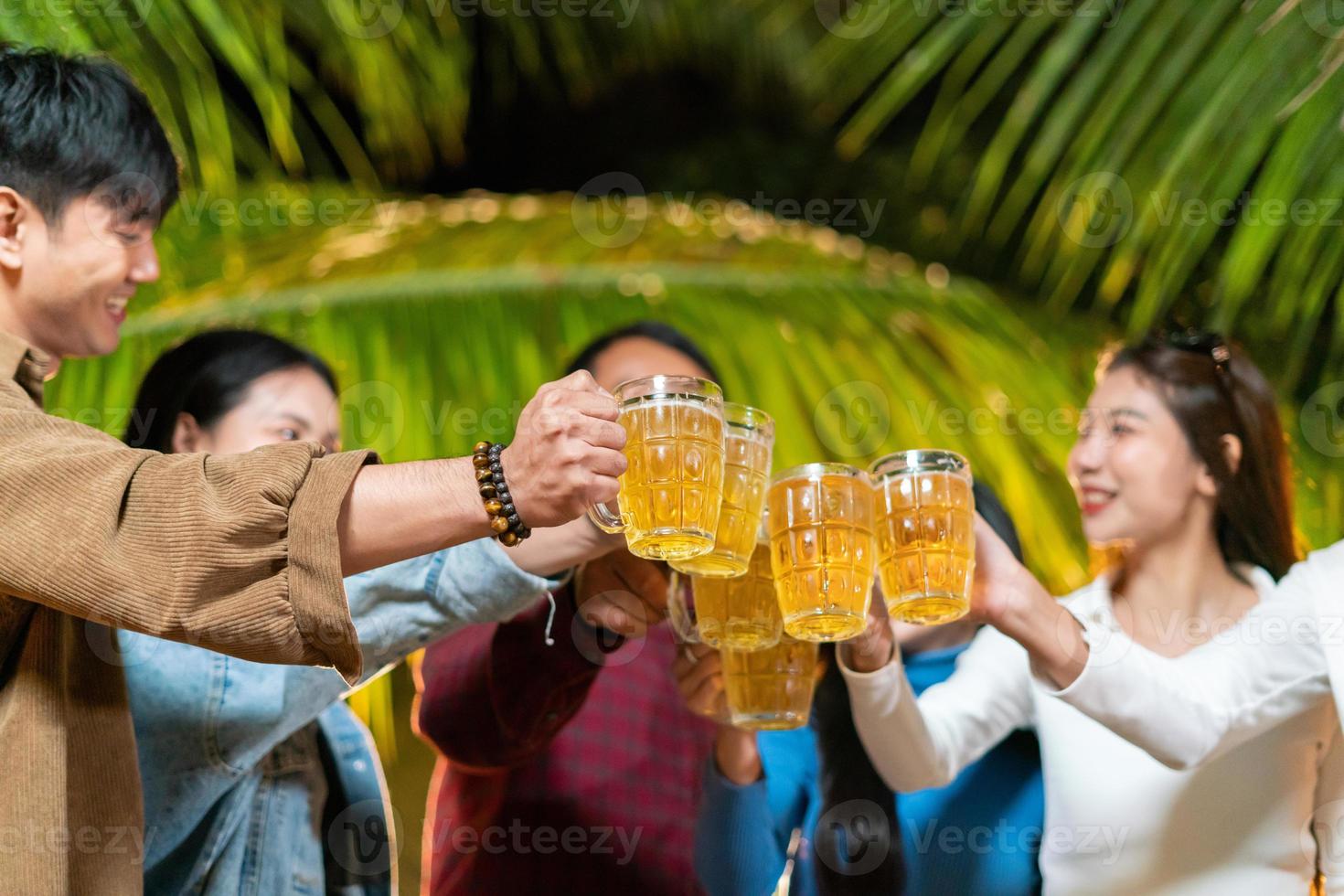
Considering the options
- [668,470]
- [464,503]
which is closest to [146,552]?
[464,503]

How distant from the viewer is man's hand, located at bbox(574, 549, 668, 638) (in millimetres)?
1172

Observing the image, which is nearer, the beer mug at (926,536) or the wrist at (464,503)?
the wrist at (464,503)

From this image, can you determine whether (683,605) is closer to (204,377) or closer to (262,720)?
(262,720)

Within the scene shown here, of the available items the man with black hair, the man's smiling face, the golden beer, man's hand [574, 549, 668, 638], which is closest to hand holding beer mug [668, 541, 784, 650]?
the golden beer

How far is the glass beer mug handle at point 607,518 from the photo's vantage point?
869 mm

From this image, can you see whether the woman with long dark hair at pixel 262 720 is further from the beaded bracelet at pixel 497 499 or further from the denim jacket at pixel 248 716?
the beaded bracelet at pixel 497 499

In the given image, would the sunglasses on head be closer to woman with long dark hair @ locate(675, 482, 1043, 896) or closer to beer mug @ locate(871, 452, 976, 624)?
woman with long dark hair @ locate(675, 482, 1043, 896)

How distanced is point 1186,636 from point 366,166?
1395 millimetres

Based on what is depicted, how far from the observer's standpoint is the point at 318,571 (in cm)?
80

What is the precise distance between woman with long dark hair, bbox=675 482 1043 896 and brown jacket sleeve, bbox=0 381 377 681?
2.05 feet

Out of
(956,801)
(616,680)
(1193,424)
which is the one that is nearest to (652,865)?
(616,680)

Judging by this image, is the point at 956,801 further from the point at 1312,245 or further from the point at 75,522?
the point at 75,522

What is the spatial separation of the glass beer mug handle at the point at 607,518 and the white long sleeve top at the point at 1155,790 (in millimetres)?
382

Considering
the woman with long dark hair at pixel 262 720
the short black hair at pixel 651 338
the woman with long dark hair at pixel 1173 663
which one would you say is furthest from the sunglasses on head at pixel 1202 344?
the woman with long dark hair at pixel 262 720
